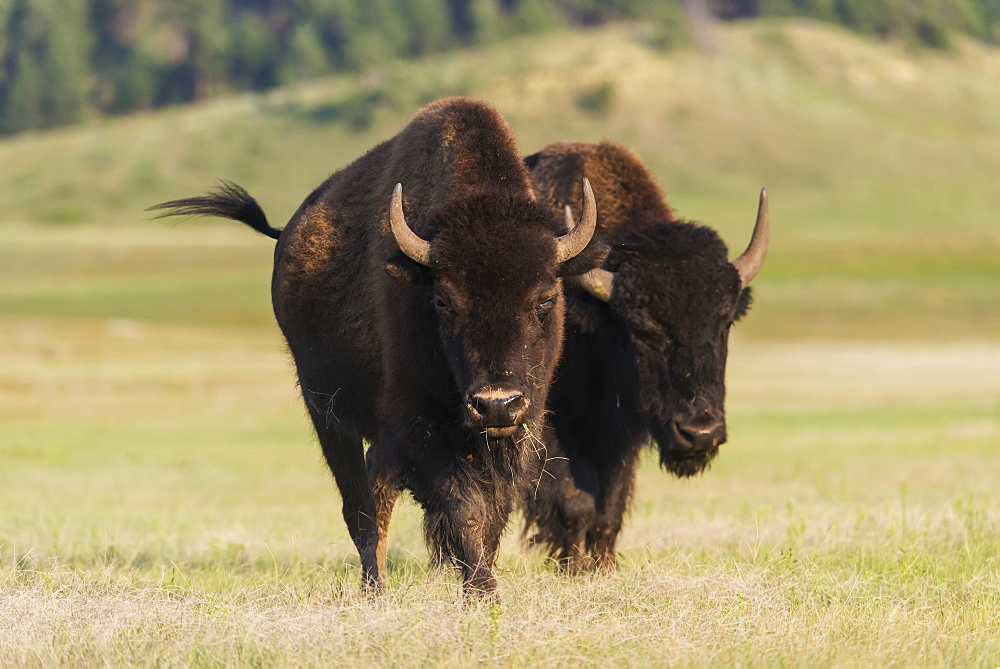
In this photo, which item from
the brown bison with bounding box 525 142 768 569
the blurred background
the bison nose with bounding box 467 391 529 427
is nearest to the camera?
the bison nose with bounding box 467 391 529 427

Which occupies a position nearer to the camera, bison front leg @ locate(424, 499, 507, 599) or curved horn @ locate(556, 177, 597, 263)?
bison front leg @ locate(424, 499, 507, 599)

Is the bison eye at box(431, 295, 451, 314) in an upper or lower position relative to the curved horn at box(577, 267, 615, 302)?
upper

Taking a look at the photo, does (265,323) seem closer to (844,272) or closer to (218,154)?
(844,272)

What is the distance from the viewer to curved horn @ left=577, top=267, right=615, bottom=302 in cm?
800

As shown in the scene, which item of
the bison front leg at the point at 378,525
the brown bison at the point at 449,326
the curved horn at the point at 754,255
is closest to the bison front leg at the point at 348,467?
the brown bison at the point at 449,326

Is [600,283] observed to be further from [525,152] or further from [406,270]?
[525,152]

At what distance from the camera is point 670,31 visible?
153625mm

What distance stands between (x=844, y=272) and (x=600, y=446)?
7691cm

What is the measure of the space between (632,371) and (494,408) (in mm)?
2400

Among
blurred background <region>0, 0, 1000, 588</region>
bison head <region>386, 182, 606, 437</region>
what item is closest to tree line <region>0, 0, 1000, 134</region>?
blurred background <region>0, 0, 1000, 588</region>

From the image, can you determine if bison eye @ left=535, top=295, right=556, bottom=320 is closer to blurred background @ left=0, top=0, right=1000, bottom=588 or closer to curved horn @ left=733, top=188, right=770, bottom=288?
blurred background @ left=0, top=0, right=1000, bottom=588

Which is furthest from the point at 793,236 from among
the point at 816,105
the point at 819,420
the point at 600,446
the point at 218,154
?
the point at 600,446

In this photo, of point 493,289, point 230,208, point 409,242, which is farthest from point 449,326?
point 230,208

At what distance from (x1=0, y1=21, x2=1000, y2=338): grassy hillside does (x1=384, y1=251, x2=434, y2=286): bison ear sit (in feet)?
206
